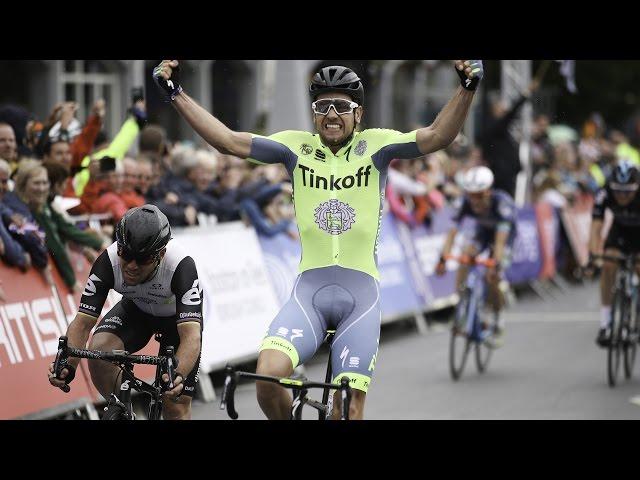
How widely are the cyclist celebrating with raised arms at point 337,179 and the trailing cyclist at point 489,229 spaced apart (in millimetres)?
5824

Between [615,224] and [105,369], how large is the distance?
6.86 m

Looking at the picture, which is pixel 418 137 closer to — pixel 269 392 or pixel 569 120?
pixel 269 392

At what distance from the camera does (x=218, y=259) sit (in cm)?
1166

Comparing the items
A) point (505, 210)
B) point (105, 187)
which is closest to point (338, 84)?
point (105, 187)

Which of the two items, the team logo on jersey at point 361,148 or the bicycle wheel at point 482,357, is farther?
the bicycle wheel at point 482,357

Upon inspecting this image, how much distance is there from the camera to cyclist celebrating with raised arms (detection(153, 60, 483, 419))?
648 cm

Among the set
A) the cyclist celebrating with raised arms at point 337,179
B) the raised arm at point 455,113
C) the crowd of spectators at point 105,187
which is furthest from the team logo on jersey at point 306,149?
the crowd of spectators at point 105,187

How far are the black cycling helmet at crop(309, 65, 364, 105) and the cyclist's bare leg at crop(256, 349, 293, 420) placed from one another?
4.73 ft

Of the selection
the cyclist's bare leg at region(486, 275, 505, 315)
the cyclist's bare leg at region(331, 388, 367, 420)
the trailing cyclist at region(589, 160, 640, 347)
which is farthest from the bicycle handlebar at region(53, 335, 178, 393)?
the cyclist's bare leg at region(486, 275, 505, 315)

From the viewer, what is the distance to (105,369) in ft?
22.2

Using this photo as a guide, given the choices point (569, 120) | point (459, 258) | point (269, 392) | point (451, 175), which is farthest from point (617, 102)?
point (269, 392)

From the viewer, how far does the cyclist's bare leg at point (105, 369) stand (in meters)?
6.77

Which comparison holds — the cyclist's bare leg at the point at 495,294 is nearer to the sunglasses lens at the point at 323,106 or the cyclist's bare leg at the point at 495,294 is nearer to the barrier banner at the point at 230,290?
the barrier banner at the point at 230,290

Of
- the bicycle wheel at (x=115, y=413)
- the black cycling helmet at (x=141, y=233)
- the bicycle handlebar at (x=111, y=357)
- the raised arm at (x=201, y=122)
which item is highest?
the raised arm at (x=201, y=122)
